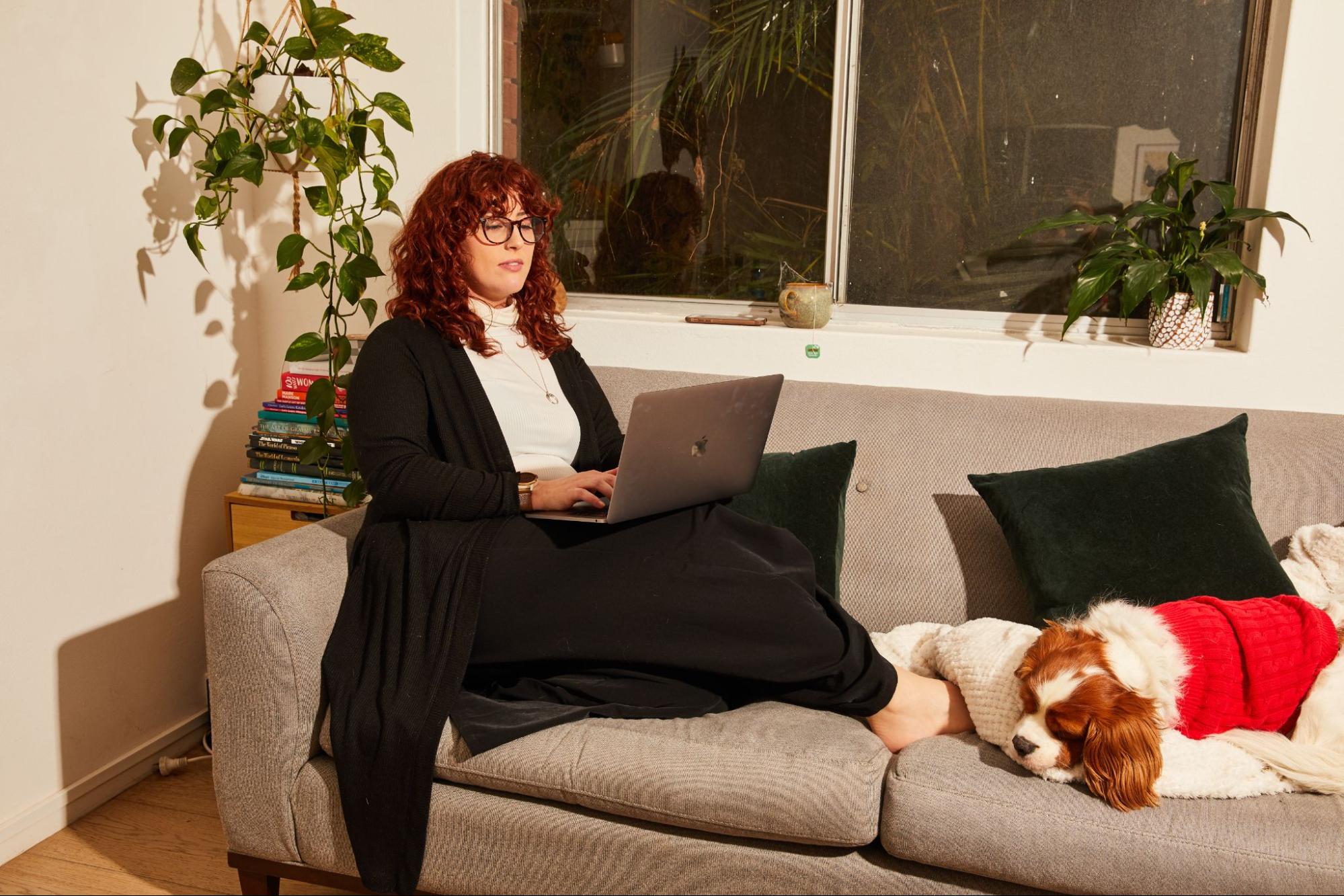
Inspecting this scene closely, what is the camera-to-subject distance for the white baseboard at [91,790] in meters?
1.98

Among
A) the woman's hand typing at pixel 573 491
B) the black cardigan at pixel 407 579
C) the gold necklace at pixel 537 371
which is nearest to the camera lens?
the black cardigan at pixel 407 579

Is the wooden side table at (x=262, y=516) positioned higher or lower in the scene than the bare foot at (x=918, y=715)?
higher

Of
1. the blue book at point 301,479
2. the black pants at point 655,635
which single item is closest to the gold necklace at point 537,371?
the black pants at point 655,635

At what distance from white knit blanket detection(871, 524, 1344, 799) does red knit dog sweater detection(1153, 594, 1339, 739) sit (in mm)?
52

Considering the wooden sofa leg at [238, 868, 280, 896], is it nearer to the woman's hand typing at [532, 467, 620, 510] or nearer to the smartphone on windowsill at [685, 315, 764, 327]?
the woman's hand typing at [532, 467, 620, 510]

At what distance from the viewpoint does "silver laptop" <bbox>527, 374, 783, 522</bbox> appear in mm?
1527

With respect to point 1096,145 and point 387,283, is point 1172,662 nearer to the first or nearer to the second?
point 1096,145

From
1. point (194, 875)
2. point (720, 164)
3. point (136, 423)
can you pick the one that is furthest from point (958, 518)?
point (136, 423)

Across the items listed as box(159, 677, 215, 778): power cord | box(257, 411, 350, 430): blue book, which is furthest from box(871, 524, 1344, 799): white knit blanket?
box(159, 677, 215, 778): power cord

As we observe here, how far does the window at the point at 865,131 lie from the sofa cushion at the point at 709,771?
1375 millimetres

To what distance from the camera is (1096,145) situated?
2.42 metres

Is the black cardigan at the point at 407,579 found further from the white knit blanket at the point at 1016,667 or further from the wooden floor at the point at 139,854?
the white knit blanket at the point at 1016,667

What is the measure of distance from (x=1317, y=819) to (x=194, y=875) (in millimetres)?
1833

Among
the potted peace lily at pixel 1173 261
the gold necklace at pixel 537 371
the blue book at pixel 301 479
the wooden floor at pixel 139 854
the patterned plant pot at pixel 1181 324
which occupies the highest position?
the potted peace lily at pixel 1173 261
